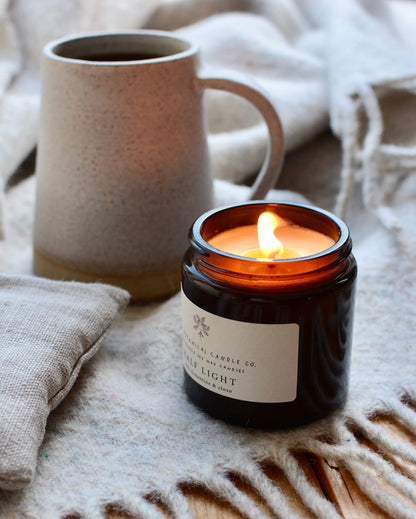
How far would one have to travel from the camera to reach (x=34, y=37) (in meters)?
0.85

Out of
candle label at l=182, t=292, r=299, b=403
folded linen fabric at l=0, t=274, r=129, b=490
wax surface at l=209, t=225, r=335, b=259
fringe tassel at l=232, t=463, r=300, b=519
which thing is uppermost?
wax surface at l=209, t=225, r=335, b=259

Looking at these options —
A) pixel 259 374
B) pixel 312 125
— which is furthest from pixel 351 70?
pixel 259 374

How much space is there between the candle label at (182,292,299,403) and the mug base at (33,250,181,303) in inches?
5.5

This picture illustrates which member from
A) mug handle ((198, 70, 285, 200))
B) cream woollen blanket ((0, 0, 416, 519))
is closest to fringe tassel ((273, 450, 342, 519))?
cream woollen blanket ((0, 0, 416, 519))

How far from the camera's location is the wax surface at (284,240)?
1.50 ft

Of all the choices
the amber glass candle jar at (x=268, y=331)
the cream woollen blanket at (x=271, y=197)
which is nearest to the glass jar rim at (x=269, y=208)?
the amber glass candle jar at (x=268, y=331)

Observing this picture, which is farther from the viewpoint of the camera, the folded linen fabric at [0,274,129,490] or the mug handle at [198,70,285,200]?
the mug handle at [198,70,285,200]

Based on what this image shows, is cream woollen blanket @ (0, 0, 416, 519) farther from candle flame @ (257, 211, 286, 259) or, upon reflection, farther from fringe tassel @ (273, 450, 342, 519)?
candle flame @ (257, 211, 286, 259)

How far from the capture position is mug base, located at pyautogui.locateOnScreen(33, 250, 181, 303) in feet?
1.85

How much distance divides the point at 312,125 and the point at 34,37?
339 mm

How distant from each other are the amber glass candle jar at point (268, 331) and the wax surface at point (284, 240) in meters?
0.01

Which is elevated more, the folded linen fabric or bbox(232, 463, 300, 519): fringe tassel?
the folded linen fabric

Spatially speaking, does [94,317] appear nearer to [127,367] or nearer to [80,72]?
[127,367]

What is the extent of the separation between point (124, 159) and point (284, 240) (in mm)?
140
